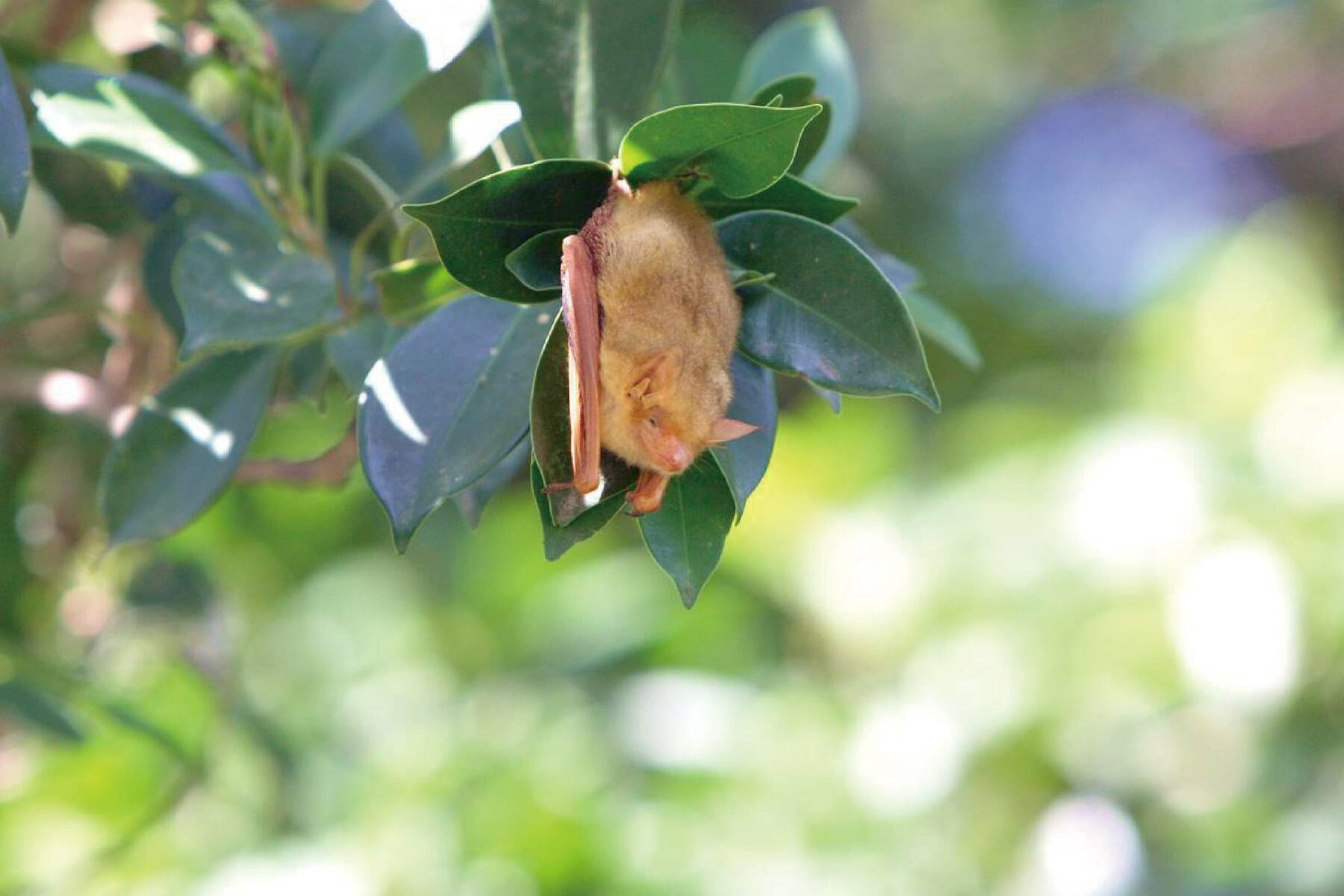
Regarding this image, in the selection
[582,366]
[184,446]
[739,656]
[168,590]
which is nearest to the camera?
[582,366]

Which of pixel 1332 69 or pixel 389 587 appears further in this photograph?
pixel 1332 69

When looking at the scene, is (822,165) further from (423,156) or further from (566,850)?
(566,850)

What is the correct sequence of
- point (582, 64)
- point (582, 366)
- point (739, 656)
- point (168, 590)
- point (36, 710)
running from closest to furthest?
point (582, 366)
point (582, 64)
point (36, 710)
point (168, 590)
point (739, 656)

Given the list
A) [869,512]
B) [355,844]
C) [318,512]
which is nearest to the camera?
[355,844]

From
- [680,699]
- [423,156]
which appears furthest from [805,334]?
[680,699]

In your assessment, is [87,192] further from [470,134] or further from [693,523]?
[693,523]

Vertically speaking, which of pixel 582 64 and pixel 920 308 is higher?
pixel 582 64

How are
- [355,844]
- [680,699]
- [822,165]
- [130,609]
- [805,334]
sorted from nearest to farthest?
[805,334]
[822,165]
[130,609]
[355,844]
[680,699]

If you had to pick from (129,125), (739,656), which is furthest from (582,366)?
(739,656)

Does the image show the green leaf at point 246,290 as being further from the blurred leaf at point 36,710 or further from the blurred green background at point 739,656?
the blurred leaf at point 36,710
